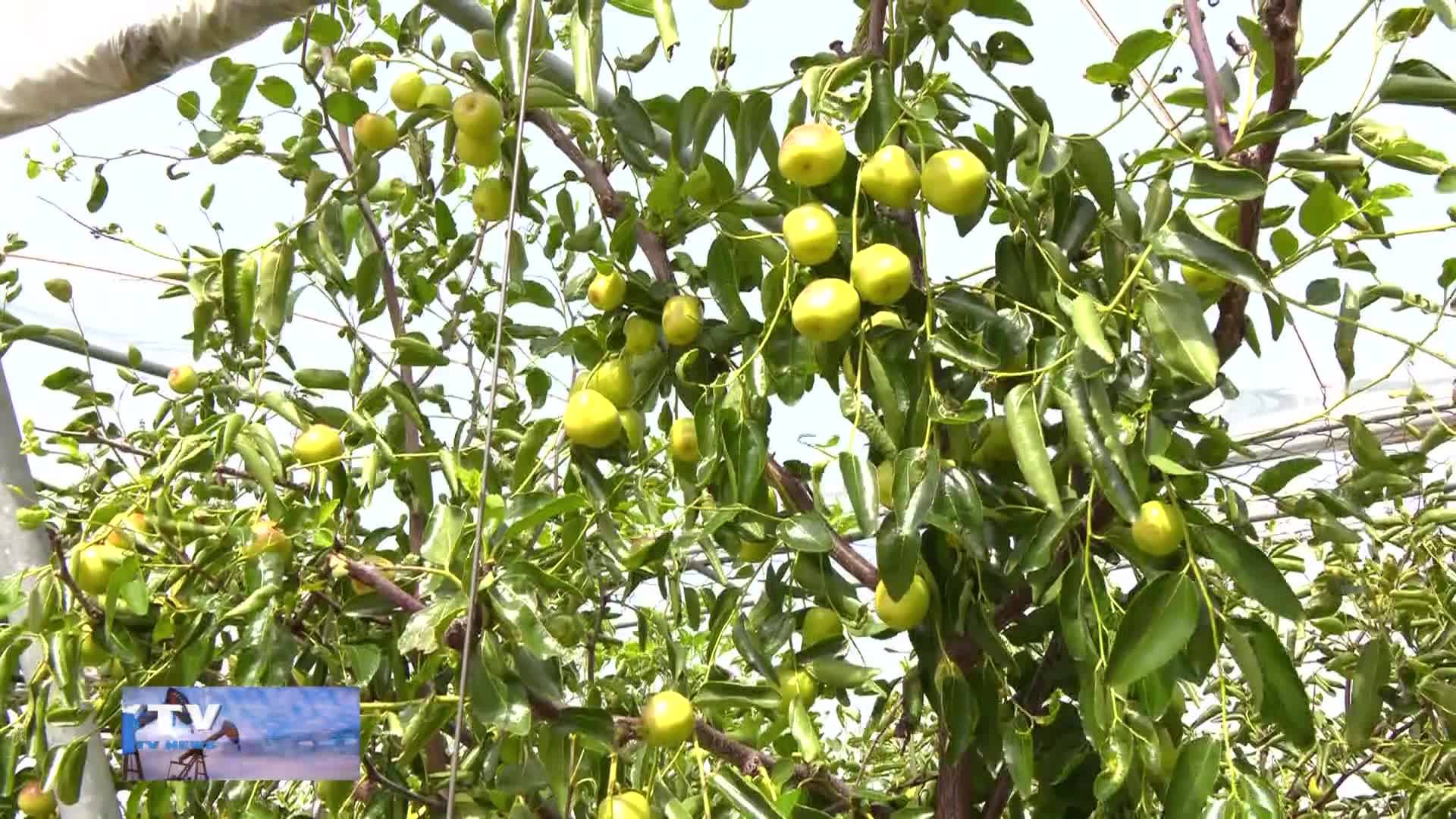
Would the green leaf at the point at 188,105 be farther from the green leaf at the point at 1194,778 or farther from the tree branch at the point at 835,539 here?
the green leaf at the point at 1194,778

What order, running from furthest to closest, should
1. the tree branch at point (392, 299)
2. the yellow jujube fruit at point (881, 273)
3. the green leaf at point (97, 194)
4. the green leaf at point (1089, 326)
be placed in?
the green leaf at point (97, 194)
the tree branch at point (392, 299)
the yellow jujube fruit at point (881, 273)
the green leaf at point (1089, 326)

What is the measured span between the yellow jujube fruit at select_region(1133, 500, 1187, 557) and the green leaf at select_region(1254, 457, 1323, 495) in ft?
0.37

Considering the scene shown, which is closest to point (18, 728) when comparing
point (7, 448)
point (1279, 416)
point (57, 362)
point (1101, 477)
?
point (7, 448)

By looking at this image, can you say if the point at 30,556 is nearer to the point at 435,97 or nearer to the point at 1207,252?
the point at 435,97

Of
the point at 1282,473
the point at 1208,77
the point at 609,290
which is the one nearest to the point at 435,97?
the point at 609,290

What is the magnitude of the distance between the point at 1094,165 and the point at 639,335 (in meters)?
0.32

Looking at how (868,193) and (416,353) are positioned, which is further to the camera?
(416,353)

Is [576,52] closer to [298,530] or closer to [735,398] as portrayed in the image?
[735,398]

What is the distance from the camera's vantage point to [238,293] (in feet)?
2.83

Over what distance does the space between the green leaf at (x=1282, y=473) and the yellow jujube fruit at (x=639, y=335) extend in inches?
16.1

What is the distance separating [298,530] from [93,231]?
71 cm

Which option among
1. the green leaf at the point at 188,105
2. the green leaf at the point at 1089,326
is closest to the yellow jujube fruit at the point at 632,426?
the green leaf at the point at 1089,326

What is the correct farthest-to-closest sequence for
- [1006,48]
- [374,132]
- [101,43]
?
1. [101,43]
2. [374,132]
3. [1006,48]

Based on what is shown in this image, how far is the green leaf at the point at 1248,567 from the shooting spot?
0.68m
